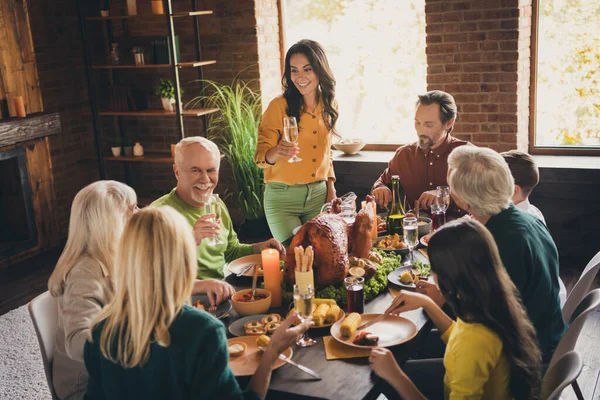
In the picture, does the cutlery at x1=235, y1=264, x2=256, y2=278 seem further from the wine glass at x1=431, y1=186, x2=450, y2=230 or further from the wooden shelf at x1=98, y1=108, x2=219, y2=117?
the wooden shelf at x1=98, y1=108, x2=219, y2=117

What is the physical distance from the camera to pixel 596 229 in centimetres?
445

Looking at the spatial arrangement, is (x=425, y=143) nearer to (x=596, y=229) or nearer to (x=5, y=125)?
(x=596, y=229)

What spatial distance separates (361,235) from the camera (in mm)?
2674

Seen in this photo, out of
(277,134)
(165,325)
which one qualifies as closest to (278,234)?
(277,134)

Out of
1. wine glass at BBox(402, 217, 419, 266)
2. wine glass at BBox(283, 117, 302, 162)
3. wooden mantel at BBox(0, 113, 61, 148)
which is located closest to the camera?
wine glass at BBox(402, 217, 419, 266)

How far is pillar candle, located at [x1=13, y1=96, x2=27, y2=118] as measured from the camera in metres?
5.17

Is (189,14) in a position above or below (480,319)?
above

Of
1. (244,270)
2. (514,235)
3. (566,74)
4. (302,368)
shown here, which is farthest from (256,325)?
(566,74)

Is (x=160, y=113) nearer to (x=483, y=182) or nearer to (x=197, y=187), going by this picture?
(x=197, y=187)

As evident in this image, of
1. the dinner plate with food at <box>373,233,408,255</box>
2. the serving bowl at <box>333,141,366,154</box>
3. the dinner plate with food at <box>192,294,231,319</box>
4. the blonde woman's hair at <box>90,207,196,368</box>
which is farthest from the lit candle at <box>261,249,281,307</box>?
the serving bowl at <box>333,141,366,154</box>

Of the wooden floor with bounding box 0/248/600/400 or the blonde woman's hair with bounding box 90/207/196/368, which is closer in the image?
the blonde woman's hair with bounding box 90/207/196/368

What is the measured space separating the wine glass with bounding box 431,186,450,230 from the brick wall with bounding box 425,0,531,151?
6.24 ft

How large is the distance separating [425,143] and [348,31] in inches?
81.7

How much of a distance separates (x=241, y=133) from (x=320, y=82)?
5.41 ft
